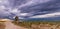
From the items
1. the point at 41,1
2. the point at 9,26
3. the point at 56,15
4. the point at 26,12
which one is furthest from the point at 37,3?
the point at 9,26

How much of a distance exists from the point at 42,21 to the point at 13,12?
601mm

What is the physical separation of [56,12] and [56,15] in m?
0.06

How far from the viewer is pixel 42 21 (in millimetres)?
2191

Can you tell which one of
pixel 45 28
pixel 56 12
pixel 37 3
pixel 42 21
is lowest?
pixel 45 28

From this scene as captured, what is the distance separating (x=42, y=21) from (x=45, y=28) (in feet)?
0.48

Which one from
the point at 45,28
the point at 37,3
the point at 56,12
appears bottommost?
the point at 45,28

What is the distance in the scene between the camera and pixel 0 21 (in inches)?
89.0

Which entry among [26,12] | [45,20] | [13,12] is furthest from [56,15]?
[13,12]

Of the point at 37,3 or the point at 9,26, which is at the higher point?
the point at 37,3

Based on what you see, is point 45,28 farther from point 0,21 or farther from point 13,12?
point 0,21

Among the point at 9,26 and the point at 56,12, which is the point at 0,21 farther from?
the point at 56,12

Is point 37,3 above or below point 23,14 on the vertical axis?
above

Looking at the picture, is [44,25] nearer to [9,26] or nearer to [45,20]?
[45,20]

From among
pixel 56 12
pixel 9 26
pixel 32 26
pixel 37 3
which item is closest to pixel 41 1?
pixel 37 3
